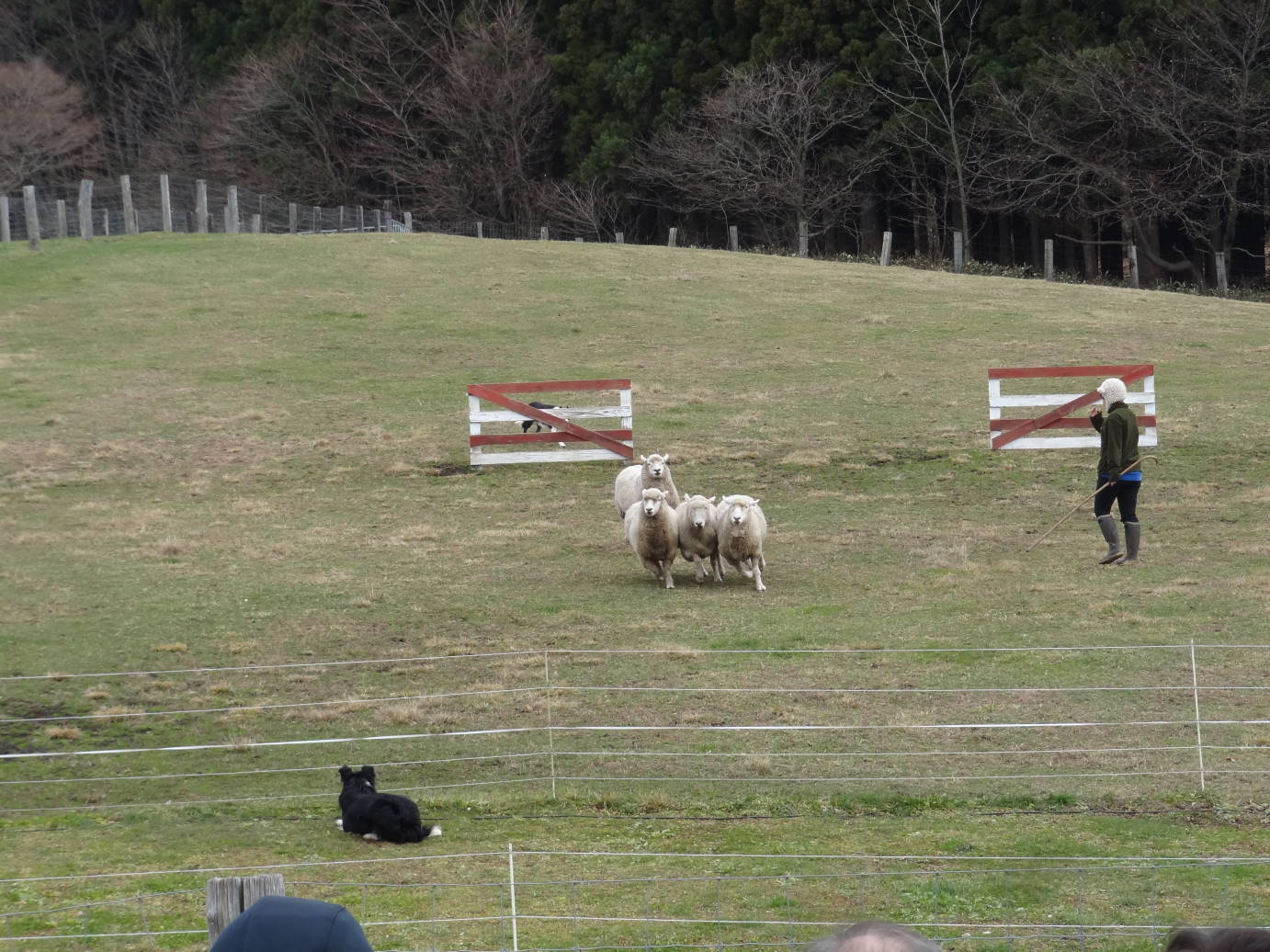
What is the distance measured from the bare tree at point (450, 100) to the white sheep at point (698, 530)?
46.5 m

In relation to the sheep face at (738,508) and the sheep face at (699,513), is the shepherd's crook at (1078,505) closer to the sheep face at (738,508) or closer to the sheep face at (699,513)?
the sheep face at (738,508)

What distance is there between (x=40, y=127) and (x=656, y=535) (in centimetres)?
5987

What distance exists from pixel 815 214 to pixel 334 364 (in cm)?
2923

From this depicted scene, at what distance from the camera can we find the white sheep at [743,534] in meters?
16.4

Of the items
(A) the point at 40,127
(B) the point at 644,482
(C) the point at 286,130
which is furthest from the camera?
(A) the point at 40,127

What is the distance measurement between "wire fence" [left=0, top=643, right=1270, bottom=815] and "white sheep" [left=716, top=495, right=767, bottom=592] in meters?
3.15

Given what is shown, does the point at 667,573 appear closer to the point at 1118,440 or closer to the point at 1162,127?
the point at 1118,440

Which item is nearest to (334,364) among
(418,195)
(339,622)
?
(339,622)

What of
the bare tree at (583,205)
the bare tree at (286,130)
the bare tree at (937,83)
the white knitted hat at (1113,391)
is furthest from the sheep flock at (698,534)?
the bare tree at (286,130)

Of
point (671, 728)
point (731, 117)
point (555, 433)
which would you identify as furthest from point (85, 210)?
point (671, 728)

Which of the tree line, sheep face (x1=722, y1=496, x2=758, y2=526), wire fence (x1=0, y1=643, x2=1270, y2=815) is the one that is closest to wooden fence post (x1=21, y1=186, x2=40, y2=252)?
the tree line

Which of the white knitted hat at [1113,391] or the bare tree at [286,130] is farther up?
the bare tree at [286,130]

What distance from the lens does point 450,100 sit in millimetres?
63344

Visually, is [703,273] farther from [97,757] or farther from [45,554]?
[97,757]
